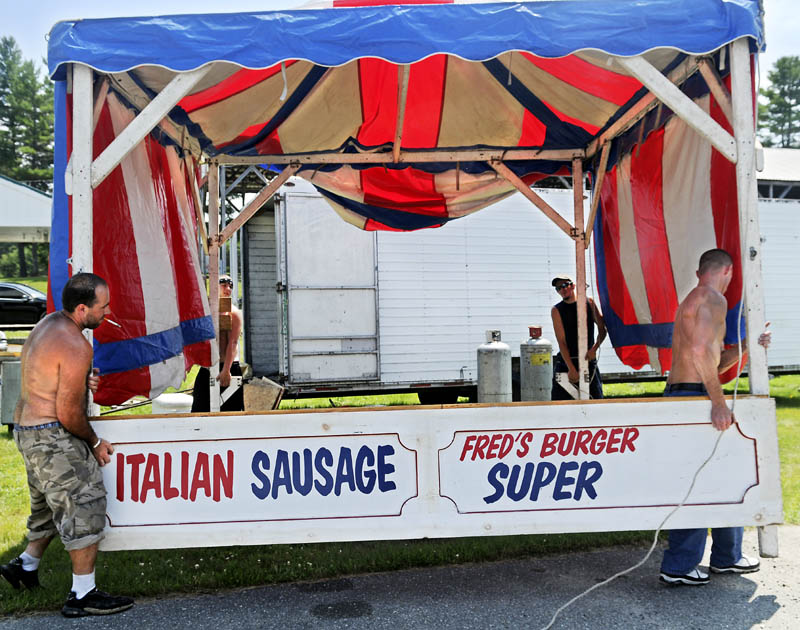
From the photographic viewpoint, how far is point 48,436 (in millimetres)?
3150

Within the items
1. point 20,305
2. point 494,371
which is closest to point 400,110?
point 494,371

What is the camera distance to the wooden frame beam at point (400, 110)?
423 centimetres

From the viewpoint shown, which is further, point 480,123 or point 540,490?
point 480,123

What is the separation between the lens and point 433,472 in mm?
3369

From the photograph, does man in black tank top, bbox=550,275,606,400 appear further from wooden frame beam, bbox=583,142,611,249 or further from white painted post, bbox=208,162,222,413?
white painted post, bbox=208,162,222,413

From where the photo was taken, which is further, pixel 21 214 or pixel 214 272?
pixel 21 214

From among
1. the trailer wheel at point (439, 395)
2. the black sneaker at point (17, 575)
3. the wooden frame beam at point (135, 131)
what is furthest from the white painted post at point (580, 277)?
the black sneaker at point (17, 575)

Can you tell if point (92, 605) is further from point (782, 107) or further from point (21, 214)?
point (782, 107)

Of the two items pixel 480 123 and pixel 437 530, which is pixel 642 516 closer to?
pixel 437 530

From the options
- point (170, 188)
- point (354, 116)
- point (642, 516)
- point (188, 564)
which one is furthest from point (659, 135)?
point (188, 564)

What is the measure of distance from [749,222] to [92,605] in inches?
162

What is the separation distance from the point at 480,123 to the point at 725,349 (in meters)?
2.67

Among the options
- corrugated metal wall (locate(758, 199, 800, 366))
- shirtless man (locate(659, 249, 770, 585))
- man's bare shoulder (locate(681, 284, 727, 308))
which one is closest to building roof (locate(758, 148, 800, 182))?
corrugated metal wall (locate(758, 199, 800, 366))

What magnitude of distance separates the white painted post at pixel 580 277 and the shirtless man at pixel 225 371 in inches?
132
